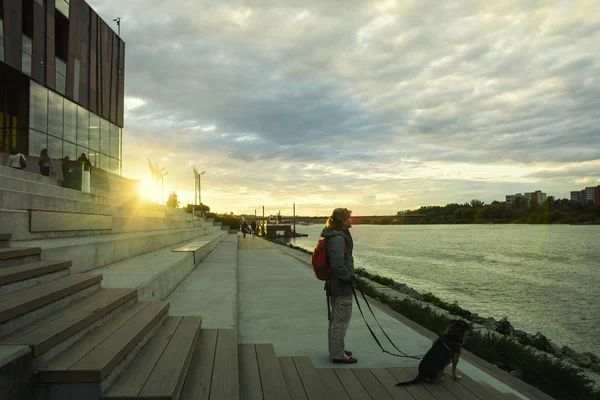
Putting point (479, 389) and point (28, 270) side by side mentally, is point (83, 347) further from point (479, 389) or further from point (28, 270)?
point (479, 389)

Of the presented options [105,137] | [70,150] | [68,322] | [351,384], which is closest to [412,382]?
[351,384]

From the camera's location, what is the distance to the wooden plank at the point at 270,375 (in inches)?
152

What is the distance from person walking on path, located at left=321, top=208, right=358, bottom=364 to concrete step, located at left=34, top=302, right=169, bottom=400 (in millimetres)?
2080

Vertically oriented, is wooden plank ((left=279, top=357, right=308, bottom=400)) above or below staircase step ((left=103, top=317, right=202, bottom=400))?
below

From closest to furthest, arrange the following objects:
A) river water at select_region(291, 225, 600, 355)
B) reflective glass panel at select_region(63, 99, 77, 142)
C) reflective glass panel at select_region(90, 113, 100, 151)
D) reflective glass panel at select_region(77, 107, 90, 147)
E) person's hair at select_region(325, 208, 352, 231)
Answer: person's hair at select_region(325, 208, 352, 231) < river water at select_region(291, 225, 600, 355) < reflective glass panel at select_region(63, 99, 77, 142) < reflective glass panel at select_region(77, 107, 90, 147) < reflective glass panel at select_region(90, 113, 100, 151)

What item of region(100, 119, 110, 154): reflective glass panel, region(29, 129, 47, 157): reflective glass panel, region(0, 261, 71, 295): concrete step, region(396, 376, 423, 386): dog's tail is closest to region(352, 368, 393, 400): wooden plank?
region(396, 376, 423, 386): dog's tail

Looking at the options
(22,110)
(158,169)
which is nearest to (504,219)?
(158,169)

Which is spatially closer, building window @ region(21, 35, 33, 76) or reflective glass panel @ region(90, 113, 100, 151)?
building window @ region(21, 35, 33, 76)

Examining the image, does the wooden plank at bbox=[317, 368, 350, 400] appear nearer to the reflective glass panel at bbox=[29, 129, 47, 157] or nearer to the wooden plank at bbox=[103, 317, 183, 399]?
the wooden plank at bbox=[103, 317, 183, 399]

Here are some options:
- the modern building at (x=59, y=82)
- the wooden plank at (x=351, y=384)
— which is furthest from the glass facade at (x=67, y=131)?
the wooden plank at (x=351, y=384)

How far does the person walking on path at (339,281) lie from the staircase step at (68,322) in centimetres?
233

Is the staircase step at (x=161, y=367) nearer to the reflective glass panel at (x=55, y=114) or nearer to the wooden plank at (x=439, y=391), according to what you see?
the wooden plank at (x=439, y=391)

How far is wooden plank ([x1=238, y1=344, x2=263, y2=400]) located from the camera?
382 centimetres

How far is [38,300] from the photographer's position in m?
3.43
